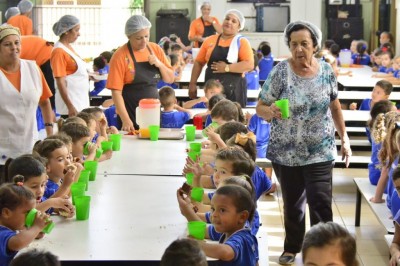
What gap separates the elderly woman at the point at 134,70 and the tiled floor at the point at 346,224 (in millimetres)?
1369

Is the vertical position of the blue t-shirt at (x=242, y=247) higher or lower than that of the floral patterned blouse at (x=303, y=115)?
lower

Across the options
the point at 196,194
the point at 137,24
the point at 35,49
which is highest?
the point at 137,24

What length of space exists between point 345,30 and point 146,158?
520 inches

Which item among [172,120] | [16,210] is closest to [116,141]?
[172,120]

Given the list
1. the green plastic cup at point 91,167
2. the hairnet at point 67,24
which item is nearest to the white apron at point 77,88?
the hairnet at point 67,24

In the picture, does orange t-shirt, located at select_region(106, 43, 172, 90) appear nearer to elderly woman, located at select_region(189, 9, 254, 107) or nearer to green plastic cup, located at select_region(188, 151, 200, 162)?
elderly woman, located at select_region(189, 9, 254, 107)

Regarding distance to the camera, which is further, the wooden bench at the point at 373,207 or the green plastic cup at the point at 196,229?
the wooden bench at the point at 373,207

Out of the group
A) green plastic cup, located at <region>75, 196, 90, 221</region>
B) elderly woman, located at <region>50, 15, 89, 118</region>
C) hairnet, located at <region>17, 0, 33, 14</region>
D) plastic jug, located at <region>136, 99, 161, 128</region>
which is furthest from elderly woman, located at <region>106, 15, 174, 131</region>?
hairnet, located at <region>17, 0, 33, 14</region>

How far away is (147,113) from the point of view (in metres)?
6.79

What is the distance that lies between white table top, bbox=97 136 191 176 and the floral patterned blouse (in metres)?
0.68

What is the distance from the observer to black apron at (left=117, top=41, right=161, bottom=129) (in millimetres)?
7109

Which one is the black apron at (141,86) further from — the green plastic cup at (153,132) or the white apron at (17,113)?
the white apron at (17,113)

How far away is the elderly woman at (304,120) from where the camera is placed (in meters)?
5.09

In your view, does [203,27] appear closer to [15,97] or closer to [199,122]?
[199,122]
